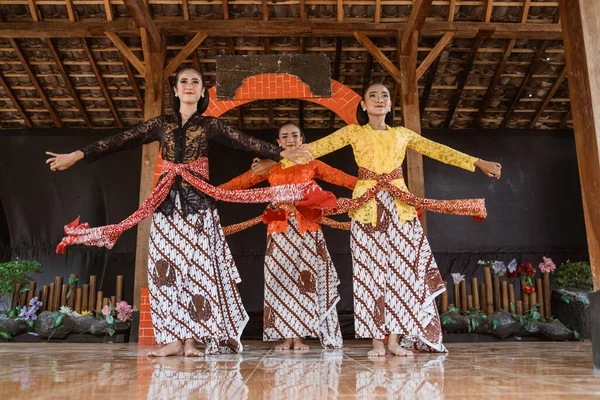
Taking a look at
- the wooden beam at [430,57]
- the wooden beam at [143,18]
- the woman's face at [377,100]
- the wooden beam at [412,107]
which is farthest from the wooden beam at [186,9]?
the woman's face at [377,100]

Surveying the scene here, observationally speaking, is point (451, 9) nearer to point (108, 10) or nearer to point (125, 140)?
point (108, 10)

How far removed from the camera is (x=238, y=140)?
3557 mm

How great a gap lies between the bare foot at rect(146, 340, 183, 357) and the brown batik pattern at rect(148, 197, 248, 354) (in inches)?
1.3

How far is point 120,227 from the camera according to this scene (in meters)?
3.62

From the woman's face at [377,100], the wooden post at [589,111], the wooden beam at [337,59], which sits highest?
the wooden beam at [337,59]

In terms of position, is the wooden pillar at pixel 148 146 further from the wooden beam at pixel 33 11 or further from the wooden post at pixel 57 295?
the wooden beam at pixel 33 11

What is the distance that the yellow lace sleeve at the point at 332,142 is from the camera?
3688 millimetres

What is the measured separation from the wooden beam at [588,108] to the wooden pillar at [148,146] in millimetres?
4469

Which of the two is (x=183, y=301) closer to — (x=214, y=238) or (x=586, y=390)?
(x=214, y=238)

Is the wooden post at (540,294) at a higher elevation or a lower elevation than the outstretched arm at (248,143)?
lower

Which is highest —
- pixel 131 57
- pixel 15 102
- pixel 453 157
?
pixel 15 102

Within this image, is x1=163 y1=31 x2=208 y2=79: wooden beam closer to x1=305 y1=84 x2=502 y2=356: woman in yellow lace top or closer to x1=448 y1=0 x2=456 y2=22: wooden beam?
x1=448 y1=0 x2=456 y2=22: wooden beam

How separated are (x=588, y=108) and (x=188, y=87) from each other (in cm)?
214

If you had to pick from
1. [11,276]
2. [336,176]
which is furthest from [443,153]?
[11,276]
